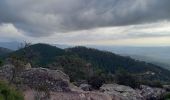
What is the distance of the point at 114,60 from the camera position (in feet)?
504

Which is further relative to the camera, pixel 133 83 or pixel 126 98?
pixel 133 83

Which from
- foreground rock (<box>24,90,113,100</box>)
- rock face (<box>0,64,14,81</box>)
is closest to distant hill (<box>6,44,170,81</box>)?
rock face (<box>0,64,14,81</box>)

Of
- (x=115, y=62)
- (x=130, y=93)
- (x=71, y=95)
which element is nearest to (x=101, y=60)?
(x=115, y=62)

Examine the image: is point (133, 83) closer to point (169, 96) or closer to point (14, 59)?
point (169, 96)

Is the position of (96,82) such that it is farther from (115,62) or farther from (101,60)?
(115,62)

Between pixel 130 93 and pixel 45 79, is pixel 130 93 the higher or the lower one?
the lower one

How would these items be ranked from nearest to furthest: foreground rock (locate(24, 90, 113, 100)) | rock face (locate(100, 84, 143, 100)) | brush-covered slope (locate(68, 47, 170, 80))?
foreground rock (locate(24, 90, 113, 100))
rock face (locate(100, 84, 143, 100))
brush-covered slope (locate(68, 47, 170, 80))

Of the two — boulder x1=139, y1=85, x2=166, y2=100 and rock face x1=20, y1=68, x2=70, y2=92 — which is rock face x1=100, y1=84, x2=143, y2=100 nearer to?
boulder x1=139, y1=85, x2=166, y2=100

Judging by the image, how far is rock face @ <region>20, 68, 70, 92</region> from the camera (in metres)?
47.8

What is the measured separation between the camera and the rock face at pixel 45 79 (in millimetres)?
47812

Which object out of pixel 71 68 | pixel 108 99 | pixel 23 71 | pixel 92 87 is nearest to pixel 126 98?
pixel 108 99

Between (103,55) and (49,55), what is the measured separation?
78.1ft

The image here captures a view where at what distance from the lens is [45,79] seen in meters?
49.2

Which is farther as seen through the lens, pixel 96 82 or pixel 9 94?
pixel 96 82
